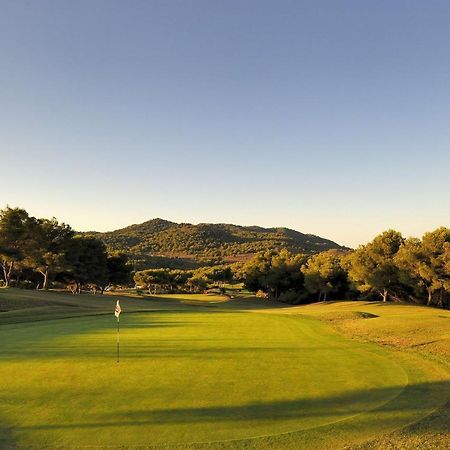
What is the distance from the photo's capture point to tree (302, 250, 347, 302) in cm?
6378

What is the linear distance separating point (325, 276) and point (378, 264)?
9.41 metres

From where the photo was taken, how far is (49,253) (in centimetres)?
5725

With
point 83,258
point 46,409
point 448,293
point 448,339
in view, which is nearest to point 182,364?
point 46,409

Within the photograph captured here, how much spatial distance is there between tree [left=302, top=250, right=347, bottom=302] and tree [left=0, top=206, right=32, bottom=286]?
126ft

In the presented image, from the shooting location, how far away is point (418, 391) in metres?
9.90

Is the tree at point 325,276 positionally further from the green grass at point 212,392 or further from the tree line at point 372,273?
the green grass at point 212,392

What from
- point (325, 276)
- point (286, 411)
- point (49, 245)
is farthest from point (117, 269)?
point (286, 411)

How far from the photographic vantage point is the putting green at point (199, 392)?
727 centimetres

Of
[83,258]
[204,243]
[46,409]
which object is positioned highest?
[204,243]

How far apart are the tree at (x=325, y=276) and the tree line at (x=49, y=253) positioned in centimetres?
3018

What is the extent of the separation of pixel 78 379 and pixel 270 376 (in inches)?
180

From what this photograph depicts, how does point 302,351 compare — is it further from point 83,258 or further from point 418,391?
point 83,258

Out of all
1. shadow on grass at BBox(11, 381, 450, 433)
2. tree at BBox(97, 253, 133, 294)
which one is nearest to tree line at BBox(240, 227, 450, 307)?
tree at BBox(97, 253, 133, 294)

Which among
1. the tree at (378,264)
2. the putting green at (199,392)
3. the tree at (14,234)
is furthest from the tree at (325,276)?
the putting green at (199,392)
